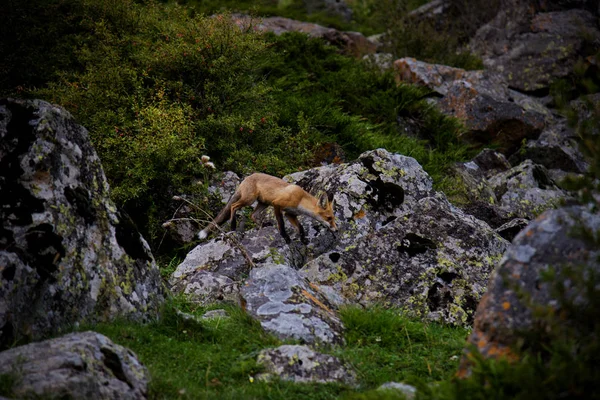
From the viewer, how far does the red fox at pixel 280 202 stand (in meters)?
9.82

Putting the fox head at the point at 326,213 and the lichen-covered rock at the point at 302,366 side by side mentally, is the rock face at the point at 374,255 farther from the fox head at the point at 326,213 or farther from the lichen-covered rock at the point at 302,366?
the lichen-covered rock at the point at 302,366

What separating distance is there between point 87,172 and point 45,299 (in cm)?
157

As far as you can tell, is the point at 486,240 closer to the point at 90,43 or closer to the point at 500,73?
the point at 90,43

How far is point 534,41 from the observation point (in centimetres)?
2267

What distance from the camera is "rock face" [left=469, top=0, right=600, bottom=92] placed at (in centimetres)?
2152

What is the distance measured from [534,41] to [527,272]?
20.6m

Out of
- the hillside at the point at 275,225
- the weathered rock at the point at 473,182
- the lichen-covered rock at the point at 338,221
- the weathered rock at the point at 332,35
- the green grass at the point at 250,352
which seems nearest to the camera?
the hillside at the point at 275,225

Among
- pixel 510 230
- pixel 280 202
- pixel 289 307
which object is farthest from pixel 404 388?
pixel 510 230

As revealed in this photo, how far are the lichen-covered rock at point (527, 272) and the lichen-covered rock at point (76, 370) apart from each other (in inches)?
109

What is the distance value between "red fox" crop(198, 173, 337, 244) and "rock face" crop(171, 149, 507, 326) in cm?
29

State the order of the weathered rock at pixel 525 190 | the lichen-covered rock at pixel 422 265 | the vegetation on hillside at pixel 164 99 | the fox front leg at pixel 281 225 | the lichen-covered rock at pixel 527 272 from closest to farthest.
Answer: the lichen-covered rock at pixel 527 272 < the lichen-covered rock at pixel 422 265 < the fox front leg at pixel 281 225 < the vegetation on hillside at pixel 164 99 < the weathered rock at pixel 525 190

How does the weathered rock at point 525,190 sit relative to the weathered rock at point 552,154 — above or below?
above

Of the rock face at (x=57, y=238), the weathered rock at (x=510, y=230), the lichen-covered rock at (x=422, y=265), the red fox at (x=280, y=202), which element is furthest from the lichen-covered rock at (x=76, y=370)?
the weathered rock at (x=510, y=230)

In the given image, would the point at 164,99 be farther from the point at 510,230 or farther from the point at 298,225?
the point at 510,230
